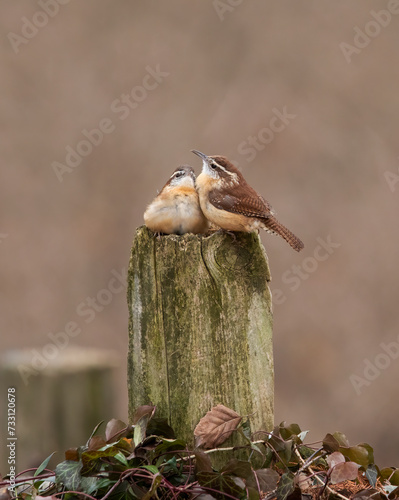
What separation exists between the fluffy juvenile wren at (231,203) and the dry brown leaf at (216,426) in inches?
32.9

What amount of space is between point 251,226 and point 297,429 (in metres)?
0.94

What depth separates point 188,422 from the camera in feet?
9.90

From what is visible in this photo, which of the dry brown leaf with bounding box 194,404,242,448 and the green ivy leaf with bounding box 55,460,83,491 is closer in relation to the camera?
the green ivy leaf with bounding box 55,460,83,491

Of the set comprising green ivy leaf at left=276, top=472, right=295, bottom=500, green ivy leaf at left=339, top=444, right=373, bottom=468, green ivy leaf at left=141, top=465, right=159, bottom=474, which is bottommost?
green ivy leaf at left=276, top=472, right=295, bottom=500

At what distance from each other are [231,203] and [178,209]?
261mm

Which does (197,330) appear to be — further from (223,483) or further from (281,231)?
(281,231)

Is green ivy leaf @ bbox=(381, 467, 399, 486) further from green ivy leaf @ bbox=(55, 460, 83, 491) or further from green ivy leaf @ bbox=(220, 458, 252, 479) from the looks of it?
green ivy leaf @ bbox=(55, 460, 83, 491)

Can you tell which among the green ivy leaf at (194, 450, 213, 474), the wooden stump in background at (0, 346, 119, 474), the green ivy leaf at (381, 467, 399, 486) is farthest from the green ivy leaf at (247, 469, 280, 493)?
the wooden stump in background at (0, 346, 119, 474)

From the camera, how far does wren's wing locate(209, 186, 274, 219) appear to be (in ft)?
11.4

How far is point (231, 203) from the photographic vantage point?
3484 millimetres

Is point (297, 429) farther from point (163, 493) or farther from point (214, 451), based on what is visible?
point (163, 493)

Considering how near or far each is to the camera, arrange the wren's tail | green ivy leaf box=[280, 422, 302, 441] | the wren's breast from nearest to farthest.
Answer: green ivy leaf box=[280, 422, 302, 441]
the wren's breast
the wren's tail

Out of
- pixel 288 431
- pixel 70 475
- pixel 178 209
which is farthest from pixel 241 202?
pixel 70 475

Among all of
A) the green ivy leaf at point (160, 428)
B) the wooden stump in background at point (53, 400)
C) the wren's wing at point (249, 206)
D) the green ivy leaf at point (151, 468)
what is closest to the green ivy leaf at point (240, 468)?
the green ivy leaf at point (151, 468)
